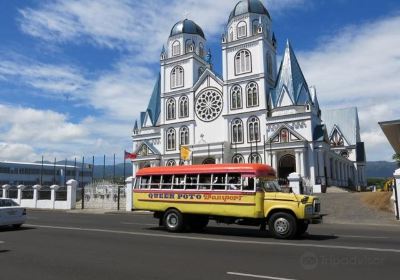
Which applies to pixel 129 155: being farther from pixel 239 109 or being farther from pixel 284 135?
pixel 284 135

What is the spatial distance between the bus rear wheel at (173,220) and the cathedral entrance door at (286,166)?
3373cm

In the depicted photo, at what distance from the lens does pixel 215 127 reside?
172 feet

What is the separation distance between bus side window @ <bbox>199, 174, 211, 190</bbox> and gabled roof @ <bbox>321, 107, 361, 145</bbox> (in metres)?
55.9

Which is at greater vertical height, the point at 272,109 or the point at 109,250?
the point at 272,109

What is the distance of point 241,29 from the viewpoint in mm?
52062

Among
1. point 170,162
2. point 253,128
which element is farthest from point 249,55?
point 170,162

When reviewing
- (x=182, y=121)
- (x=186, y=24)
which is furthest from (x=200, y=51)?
(x=182, y=121)

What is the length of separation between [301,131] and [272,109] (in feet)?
14.0

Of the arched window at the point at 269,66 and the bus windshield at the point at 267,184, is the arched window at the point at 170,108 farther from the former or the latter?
the bus windshield at the point at 267,184

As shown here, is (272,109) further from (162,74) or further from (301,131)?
(162,74)

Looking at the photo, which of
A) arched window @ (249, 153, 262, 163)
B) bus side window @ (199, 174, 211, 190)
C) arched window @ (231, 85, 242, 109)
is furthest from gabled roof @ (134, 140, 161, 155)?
bus side window @ (199, 174, 211, 190)

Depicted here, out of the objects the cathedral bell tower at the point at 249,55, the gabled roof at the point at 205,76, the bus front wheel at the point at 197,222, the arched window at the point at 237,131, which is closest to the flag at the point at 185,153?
the arched window at the point at 237,131

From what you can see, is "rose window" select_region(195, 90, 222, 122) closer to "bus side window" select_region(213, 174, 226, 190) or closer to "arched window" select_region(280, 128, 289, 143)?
"arched window" select_region(280, 128, 289, 143)

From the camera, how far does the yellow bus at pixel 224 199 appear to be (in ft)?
44.5
